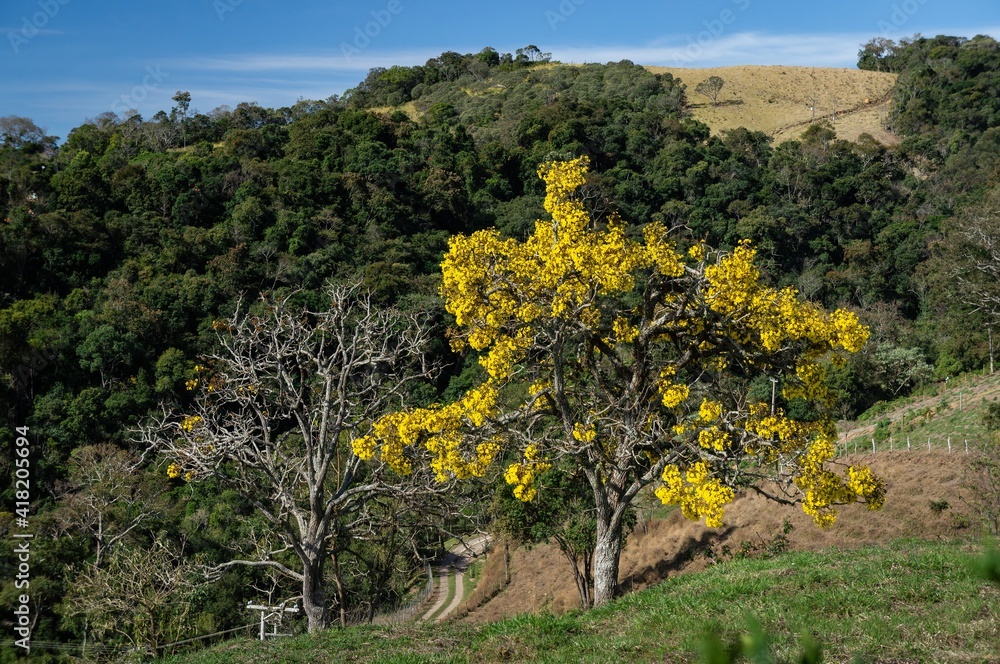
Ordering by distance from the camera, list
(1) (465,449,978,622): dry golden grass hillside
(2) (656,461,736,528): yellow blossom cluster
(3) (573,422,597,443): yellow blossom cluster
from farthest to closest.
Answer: (1) (465,449,978,622): dry golden grass hillside < (3) (573,422,597,443): yellow blossom cluster < (2) (656,461,736,528): yellow blossom cluster

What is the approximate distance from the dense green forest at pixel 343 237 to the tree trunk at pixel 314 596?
179 cm

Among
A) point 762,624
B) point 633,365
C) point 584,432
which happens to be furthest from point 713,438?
point 762,624

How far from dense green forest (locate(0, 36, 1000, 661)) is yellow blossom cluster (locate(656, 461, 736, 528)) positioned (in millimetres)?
5037

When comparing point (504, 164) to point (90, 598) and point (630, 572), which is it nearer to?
point (630, 572)

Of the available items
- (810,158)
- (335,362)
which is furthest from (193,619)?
(810,158)

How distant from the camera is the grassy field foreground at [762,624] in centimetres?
661

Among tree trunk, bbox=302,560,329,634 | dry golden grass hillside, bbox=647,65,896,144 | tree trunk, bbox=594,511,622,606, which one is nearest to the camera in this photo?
tree trunk, bbox=594,511,622,606

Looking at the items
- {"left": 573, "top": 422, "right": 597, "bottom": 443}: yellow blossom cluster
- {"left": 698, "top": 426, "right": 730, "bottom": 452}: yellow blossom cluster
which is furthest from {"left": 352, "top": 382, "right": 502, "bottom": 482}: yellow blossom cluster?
{"left": 698, "top": 426, "right": 730, "bottom": 452}: yellow blossom cluster

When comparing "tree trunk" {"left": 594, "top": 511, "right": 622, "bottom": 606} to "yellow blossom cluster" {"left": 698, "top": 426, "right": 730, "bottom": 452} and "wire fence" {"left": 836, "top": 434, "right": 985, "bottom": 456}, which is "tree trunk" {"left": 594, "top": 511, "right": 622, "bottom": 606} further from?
"wire fence" {"left": 836, "top": 434, "right": 985, "bottom": 456}

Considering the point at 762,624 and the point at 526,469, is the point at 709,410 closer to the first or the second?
the point at 526,469

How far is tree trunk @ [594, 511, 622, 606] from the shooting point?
41.8 feet

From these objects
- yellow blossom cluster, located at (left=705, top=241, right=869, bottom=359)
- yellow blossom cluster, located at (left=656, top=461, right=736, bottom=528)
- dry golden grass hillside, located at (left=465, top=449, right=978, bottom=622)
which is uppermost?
yellow blossom cluster, located at (left=705, top=241, right=869, bottom=359)

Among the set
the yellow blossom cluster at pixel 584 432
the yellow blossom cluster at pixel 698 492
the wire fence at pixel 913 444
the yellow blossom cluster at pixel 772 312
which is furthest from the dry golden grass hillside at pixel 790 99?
the yellow blossom cluster at pixel 698 492

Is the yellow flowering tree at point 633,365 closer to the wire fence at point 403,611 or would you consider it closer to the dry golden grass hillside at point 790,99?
the wire fence at point 403,611
